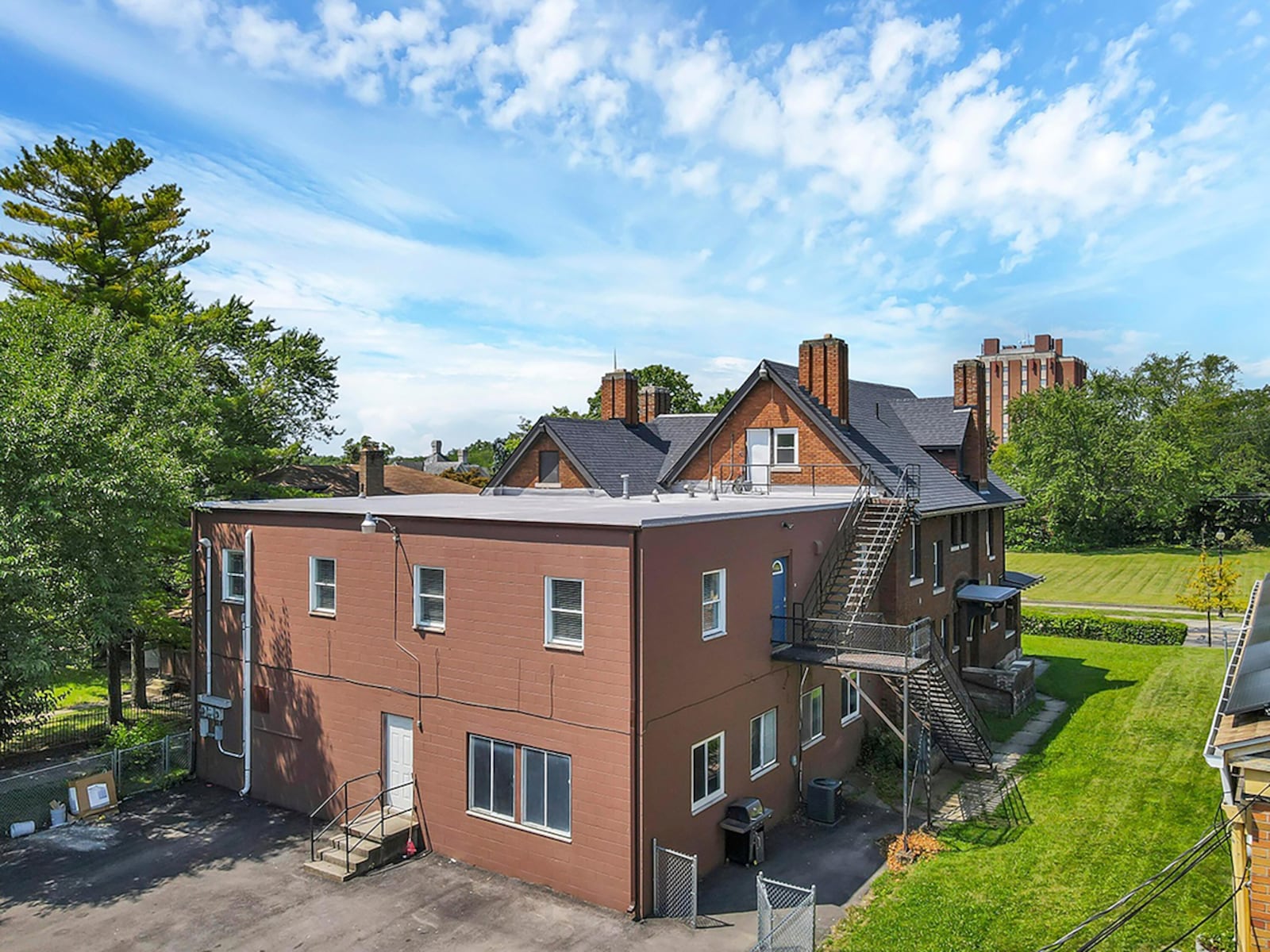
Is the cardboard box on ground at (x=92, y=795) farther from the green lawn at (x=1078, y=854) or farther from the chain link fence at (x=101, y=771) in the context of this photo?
the green lawn at (x=1078, y=854)

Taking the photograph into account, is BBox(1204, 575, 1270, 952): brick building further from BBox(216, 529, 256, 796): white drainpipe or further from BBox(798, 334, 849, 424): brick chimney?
BBox(216, 529, 256, 796): white drainpipe

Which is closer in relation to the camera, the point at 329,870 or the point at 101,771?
the point at 329,870

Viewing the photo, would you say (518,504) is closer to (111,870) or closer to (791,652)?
(791,652)

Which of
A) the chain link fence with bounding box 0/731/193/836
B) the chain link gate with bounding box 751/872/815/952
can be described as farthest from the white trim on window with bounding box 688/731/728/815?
the chain link fence with bounding box 0/731/193/836

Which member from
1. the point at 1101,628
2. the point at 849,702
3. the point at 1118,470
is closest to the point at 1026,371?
the point at 1118,470

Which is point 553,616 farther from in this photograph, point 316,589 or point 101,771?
point 101,771

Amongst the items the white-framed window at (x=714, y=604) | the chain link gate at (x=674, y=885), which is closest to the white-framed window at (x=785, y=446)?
the white-framed window at (x=714, y=604)
